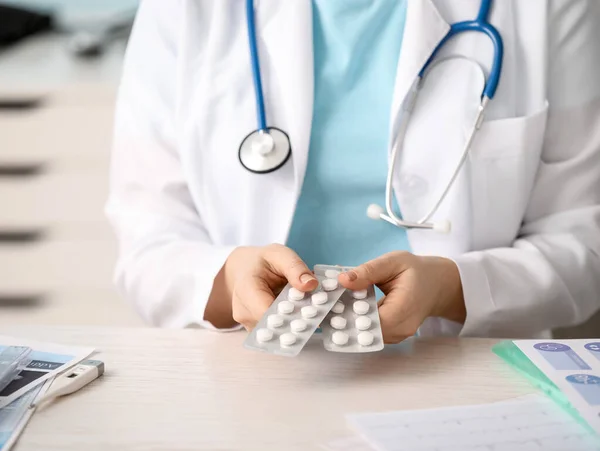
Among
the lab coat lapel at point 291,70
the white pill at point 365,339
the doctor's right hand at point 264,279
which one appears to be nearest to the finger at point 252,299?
the doctor's right hand at point 264,279

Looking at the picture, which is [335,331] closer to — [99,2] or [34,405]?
[34,405]

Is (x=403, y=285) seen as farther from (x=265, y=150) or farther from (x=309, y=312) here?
(x=265, y=150)

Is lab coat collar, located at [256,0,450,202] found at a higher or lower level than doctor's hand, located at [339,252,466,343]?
higher

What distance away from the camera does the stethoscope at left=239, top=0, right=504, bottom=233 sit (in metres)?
0.79

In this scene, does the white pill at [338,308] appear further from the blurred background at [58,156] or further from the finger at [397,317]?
the blurred background at [58,156]

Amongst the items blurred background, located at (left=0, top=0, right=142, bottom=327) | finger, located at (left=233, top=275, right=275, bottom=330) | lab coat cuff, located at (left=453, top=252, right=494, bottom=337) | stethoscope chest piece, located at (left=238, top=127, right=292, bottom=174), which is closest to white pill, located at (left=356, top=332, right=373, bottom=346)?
finger, located at (left=233, top=275, right=275, bottom=330)

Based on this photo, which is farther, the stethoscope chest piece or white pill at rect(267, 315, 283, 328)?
the stethoscope chest piece

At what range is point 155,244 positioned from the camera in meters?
0.84

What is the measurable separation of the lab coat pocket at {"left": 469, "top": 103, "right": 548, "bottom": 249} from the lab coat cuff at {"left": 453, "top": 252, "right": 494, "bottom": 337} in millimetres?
100

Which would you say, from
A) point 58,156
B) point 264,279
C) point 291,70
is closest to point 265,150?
point 291,70

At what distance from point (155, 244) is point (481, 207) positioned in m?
0.42

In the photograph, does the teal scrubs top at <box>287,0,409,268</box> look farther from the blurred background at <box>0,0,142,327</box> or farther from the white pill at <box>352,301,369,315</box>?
the blurred background at <box>0,0,142,327</box>

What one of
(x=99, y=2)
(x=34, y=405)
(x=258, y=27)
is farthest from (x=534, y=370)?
(x=99, y=2)

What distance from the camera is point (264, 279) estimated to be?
65 centimetres
